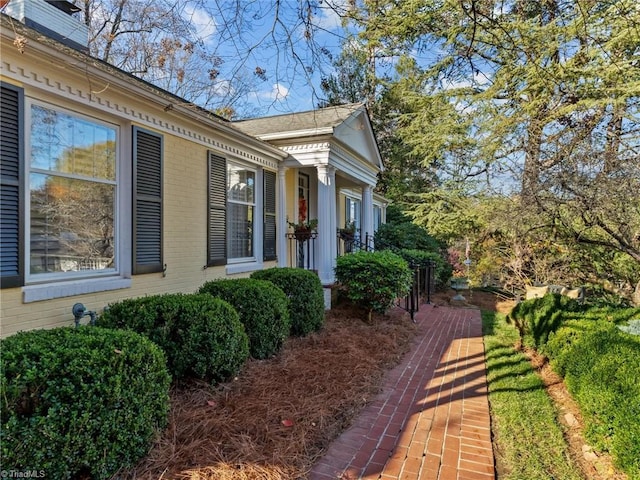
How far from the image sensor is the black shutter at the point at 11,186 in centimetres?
306

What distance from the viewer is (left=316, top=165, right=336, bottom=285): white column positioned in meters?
7.81

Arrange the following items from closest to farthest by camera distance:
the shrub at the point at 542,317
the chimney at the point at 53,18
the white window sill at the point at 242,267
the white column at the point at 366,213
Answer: the chimney at the point at 53,18 < the shrub at the point at 542,317 < the white window sill at the point at 242,267 < the white column at the point at 366,213

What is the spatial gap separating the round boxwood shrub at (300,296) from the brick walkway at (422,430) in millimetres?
1500

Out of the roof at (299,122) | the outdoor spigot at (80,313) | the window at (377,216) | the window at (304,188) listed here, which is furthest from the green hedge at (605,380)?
the window at (377,216)

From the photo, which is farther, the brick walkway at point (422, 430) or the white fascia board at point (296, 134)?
the white fascia board at point (296, 134)

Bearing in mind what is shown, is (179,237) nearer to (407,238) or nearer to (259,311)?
(259,311)

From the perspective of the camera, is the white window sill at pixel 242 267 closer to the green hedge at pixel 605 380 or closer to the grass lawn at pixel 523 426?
the grass lawn at pixel 523 426

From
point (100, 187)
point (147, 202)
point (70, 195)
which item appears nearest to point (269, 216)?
point (147, 202)

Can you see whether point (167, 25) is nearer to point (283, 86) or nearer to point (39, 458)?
point (283, 86)

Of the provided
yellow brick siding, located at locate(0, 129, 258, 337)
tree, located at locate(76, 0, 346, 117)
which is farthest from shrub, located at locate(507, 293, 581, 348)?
yellow brick siding, located at locate(0, 129, 258, 337)

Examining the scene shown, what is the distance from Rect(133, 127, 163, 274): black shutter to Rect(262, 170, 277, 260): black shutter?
2.73m

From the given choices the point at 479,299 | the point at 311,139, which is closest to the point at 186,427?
the point at 311,139

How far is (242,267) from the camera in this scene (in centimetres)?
655

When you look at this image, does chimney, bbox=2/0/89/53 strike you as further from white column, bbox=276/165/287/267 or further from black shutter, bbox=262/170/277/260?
white column, bbox=276/165/287/267
